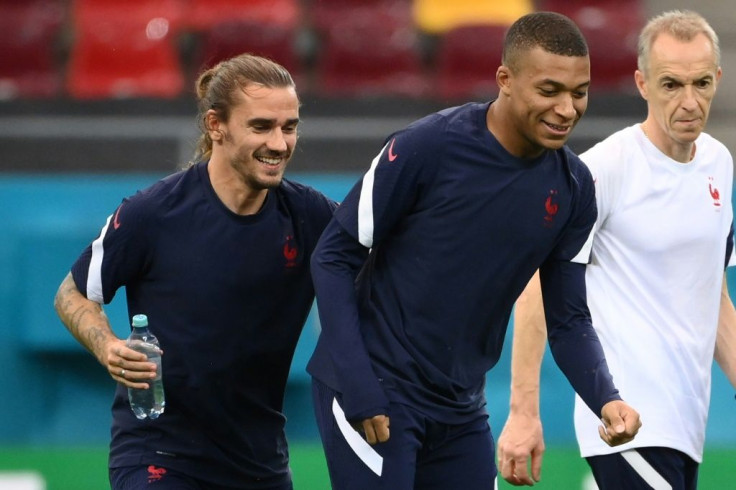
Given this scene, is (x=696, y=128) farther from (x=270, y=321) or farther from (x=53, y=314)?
(x=53, y=314)

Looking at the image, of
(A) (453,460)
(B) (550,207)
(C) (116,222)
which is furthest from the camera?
(C) (116,222)

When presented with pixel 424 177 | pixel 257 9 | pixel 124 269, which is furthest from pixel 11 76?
pixel 424 177

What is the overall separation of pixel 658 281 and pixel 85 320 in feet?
5.78

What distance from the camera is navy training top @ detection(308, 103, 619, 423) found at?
12.4ft

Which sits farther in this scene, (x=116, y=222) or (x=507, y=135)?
(x=116, y=222)

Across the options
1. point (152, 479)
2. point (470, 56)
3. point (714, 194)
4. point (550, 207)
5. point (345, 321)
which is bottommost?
point (152, 479)

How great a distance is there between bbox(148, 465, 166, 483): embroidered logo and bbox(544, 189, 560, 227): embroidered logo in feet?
4.44

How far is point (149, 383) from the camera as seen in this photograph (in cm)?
398

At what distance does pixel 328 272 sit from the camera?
3.78 m

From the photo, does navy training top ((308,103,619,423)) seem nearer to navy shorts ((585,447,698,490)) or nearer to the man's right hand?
the man's right hand

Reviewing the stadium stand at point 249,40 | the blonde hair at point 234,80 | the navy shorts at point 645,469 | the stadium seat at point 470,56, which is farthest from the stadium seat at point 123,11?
the navy shorts at point 645,469

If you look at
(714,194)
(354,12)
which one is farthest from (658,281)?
(354,12)

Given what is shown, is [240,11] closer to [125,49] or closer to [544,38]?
[125,49]

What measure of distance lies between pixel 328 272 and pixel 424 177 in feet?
1.20
